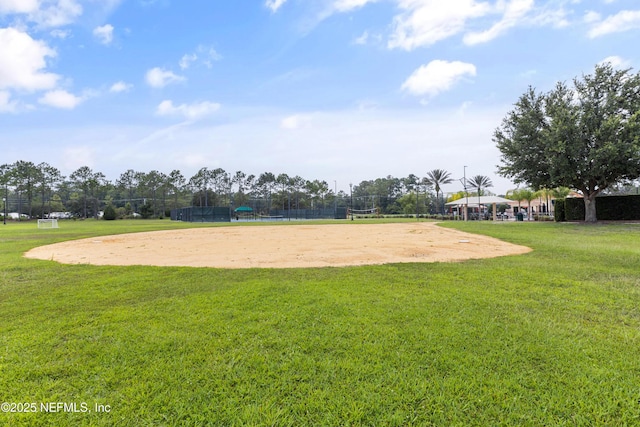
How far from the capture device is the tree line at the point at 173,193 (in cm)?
4953

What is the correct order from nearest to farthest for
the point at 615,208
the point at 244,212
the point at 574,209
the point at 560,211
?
the point at 615,208, the point at 574,209, the point at 560,211, the point at 244,212

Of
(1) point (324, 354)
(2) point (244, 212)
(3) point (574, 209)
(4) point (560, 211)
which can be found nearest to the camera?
(1) point (324, 354)

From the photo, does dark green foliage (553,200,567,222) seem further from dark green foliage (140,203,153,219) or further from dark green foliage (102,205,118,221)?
dark green foliage (140,203,153,219)

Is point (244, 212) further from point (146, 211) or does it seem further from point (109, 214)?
point (109, 214)

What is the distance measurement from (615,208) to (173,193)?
194 ft

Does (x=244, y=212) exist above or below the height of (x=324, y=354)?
above

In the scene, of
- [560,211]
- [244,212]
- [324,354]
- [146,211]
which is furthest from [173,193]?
[324,354]

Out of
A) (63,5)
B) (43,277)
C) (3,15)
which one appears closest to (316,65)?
(63,5)

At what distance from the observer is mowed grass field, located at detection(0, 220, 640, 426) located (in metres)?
1.77

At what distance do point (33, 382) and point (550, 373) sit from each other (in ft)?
11.0

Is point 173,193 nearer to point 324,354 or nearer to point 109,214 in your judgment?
point 109,214

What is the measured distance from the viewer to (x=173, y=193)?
57625 mm

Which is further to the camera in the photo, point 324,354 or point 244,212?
point 244,212

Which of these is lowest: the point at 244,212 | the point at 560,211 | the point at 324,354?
the point at 324,354
